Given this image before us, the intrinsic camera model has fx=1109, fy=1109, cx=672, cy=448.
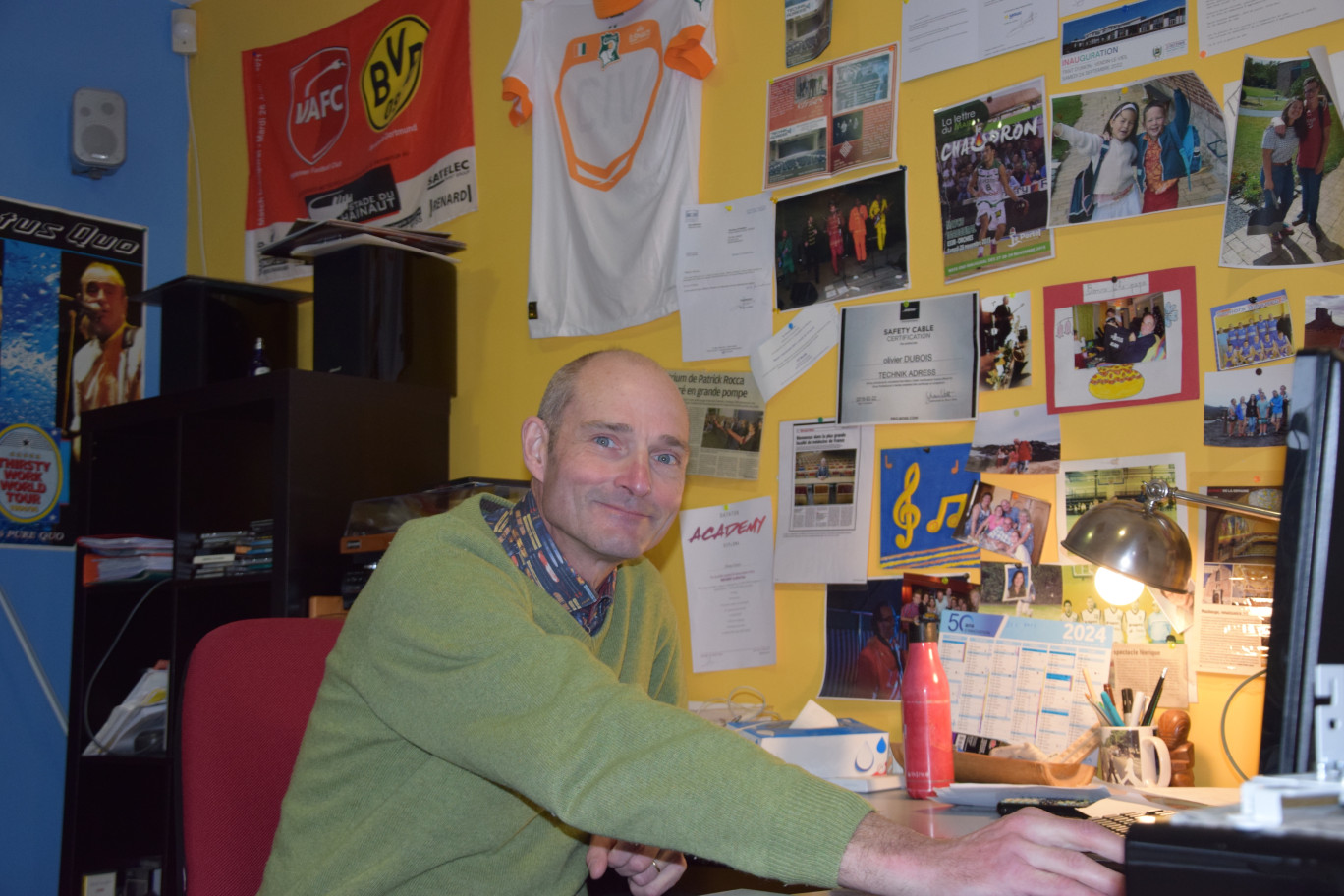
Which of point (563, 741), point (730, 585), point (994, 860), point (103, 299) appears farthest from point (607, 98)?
point (994, 860)

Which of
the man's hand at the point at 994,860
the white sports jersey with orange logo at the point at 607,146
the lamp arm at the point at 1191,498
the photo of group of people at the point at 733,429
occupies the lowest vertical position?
the man's hand at the point at 994,860

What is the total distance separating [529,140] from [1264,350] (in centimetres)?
177

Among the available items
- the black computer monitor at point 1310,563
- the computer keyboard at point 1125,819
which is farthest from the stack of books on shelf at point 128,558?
the black computer monitor at point 1310,563

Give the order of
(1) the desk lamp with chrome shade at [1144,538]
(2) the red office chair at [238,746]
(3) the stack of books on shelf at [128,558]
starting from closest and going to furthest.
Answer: (2) the red office chair at [238,746]
(1) the desk lamp with chrome shade at [1144,538]
(3) the stack of books on shelf at [128,558]

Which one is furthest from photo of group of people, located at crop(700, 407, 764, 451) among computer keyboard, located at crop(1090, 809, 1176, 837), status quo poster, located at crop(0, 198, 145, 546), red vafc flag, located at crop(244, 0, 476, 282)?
status quo poster, located at crop(0, 198, 145, 546)

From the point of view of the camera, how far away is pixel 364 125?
317 centimetres

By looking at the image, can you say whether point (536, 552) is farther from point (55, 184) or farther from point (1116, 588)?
point (55, 184)

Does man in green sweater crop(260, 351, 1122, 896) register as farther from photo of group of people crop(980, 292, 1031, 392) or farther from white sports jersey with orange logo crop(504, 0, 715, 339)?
white sports jersey with orange logo crop(504, 0, 715, 339)

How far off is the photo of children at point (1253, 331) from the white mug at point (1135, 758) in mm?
594

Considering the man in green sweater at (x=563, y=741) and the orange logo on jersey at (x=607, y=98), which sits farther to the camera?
the orange logo on jersey at (x=607, y=98)

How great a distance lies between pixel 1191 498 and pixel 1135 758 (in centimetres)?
39

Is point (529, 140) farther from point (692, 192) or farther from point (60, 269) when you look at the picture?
point (60, 269)

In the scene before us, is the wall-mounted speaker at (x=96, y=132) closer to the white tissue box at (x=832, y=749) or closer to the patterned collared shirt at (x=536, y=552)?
the patterned collared shirt at (x=536, y=552)

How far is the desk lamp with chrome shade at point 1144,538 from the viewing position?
62.9 inches
